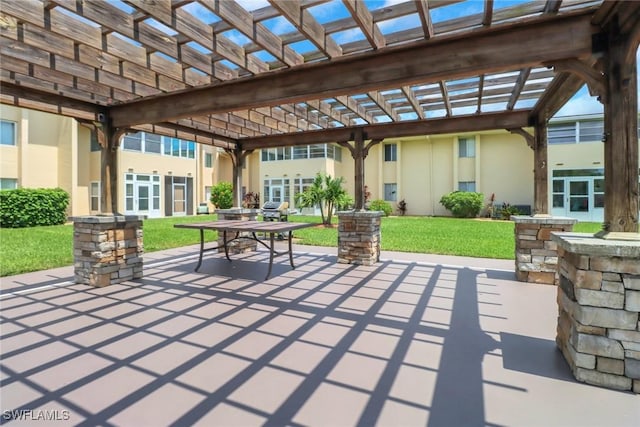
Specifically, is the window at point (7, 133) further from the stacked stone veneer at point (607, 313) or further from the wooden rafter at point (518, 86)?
the stacked stone veneer at point (607, 313)

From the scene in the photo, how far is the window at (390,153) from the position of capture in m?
19.3

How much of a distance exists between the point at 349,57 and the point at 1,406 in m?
3.91

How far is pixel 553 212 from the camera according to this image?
15.5 m

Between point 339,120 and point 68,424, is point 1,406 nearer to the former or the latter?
point 68,424

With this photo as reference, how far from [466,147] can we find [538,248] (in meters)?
14.1

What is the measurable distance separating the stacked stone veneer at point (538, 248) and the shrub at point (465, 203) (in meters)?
12.0

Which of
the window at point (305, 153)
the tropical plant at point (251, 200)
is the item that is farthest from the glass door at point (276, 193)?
the window at point (305, 153)

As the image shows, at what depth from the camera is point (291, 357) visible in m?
2.77

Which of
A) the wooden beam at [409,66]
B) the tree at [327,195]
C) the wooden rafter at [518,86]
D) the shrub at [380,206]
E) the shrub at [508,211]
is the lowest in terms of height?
the shrub at [508,211]

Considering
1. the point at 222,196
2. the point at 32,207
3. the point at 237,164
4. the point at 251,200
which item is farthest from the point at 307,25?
the point at 251,200

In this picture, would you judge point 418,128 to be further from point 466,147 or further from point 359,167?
point 466,147

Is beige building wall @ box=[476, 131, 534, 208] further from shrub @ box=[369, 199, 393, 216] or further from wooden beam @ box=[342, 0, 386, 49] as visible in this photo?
wooden beam @ box=[342, 0, 386, 49]

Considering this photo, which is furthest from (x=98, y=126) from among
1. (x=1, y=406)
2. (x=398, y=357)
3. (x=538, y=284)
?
(x=538, y=284)

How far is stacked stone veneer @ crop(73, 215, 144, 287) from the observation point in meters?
4.93
